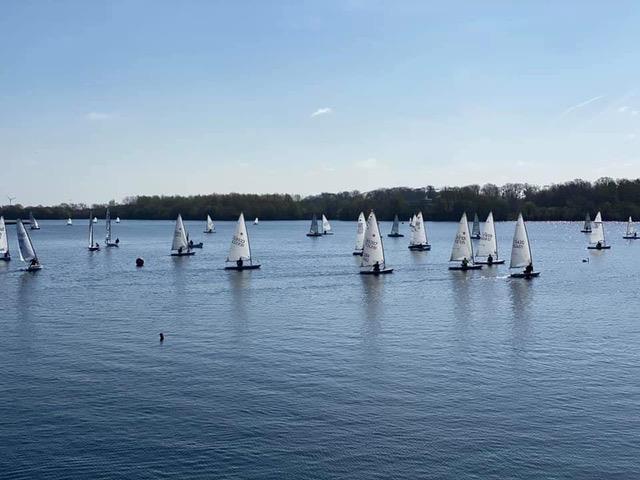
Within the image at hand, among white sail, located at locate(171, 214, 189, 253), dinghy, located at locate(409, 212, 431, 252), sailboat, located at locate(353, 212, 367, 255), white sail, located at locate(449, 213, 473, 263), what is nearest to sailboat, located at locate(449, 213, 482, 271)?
white sail, located at locate(449, 213, 473, 263)

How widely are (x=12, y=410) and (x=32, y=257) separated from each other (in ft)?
244

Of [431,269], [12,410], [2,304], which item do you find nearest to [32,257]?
[2,304]

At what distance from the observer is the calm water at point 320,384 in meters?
28.8

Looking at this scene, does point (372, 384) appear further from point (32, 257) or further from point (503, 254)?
point (503, 254)

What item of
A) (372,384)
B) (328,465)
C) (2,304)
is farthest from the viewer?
(2,304)

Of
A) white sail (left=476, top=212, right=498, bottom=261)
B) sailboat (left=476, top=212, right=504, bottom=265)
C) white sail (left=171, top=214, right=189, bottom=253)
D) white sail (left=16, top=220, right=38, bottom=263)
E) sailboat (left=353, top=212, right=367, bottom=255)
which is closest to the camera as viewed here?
white sail (left=16, top=220, right=38, bottom=263)

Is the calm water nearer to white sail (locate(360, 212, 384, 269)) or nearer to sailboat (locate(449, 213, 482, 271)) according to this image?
white sail (locate(360, 212, 384, 269))

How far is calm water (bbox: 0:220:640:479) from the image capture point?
28.8m

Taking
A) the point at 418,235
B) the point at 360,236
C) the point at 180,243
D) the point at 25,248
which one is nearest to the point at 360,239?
the point at 360,236

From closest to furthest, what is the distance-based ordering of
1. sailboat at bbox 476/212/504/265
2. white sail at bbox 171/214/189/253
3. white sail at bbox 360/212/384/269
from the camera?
Result: white sail at bbox 360/212/384/269
sailboat at bbox 476/212/504/265
white sail at bbox 171/214/189/253

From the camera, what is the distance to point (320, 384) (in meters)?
39.0

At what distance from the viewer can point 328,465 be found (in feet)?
92.2

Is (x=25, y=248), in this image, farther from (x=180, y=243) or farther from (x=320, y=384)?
(x=320, y=384)

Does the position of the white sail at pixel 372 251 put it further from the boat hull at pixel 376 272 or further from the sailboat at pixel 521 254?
the sailboat at pixel 521 254
